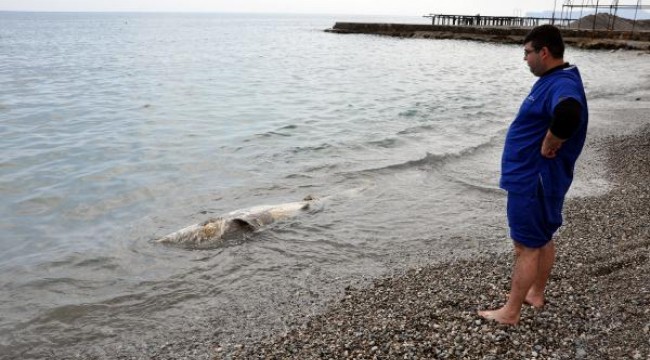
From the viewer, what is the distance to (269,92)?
24391 millimetres

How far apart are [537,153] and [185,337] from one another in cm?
366

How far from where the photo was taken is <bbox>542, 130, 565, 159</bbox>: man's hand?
341 centimetres

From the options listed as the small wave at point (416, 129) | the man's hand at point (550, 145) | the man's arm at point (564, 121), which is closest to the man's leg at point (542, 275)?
the man's hand at point (550, 145)

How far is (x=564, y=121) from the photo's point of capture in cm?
328

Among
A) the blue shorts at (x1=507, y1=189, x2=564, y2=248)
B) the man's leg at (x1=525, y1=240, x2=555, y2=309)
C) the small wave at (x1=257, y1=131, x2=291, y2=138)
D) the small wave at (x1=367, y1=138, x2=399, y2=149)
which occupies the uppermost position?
the blue shorts at (x1=507, y1=189, x2=564, y2=248)

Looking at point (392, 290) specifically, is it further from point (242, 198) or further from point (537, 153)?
point (242, 198)

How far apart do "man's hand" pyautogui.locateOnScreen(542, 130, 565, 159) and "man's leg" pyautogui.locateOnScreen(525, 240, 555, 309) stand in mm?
869

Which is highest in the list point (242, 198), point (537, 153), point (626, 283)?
point (537, 153)

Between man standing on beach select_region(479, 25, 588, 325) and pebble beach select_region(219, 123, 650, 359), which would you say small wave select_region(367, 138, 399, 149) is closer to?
pebble beach select_region(219, 123, 650, 359)

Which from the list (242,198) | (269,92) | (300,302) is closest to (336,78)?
(269,92)

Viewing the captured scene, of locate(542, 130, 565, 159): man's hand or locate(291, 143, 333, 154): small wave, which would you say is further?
locate(291, 143, 333, 154): small wave

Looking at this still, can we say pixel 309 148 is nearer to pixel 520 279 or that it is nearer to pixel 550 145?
pixel 520 279

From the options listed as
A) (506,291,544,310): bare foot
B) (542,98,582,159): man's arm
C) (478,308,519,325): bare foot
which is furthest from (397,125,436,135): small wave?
(542,98,582,159): man's arm

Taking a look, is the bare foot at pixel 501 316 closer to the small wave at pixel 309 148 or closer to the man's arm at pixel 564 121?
the man's arm at pixel 564 121
